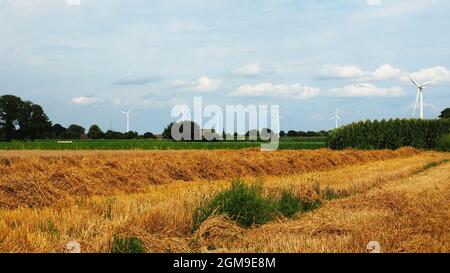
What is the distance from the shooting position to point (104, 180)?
15.1 meters

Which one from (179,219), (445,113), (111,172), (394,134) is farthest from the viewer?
(445,113)

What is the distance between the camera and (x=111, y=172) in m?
15.9

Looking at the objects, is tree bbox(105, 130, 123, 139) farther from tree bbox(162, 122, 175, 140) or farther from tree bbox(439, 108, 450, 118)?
tree bbox(439, 108, 450, 118)

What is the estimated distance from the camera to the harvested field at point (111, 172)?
1230 centimetres

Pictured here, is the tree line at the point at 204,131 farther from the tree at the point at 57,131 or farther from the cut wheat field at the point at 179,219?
the cut wheat field at the point at 179,219

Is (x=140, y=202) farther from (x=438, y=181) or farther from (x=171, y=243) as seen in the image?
(x=438, y=181)

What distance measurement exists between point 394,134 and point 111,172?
42.1m

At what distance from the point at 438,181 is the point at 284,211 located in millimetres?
8794

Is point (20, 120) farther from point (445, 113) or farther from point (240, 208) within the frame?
point (445, 113)

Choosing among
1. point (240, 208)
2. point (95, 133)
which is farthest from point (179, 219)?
point (95, 133)

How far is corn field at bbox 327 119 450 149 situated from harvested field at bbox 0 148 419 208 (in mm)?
28507

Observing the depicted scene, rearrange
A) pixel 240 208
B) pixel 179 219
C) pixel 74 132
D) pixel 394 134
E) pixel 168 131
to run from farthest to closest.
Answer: pixel 74 132 < pixel 168 131 < pixel 394 134 < pixel 240 208 < pixel 179 219

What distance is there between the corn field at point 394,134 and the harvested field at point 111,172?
28507mm

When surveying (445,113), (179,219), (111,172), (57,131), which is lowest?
(179,219)
